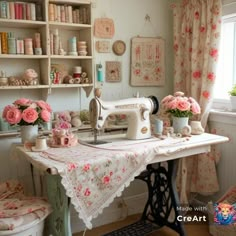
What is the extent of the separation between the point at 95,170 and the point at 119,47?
1421 millimetres

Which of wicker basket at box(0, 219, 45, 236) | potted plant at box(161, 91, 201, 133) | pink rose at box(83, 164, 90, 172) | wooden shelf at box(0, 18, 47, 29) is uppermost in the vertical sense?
wooden shelf at box(0, 18, 47, 29)

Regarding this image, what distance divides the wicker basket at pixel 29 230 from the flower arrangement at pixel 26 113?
1.99 ft

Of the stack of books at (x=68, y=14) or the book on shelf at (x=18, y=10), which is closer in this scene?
the book on shelf at (x=18, y=10)

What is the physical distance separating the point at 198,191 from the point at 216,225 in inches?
18.7

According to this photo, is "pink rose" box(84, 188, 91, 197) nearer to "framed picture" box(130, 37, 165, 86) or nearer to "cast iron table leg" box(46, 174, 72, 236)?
"cast iron table leg" box(46, 174, 72, 236)

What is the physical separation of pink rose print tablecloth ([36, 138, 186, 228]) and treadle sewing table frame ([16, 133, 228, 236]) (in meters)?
0.08

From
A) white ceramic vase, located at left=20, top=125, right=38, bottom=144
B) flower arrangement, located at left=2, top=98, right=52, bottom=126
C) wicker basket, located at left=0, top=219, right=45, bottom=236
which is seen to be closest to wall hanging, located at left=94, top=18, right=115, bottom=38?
flower arrangement, located at left=2, top=98, right=52, bottom=126

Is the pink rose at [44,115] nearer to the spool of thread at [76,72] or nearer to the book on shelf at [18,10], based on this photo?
the spool of thread at [76,72]

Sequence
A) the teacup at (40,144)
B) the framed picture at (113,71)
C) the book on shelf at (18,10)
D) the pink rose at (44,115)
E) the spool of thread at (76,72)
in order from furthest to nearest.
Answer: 1. the framed picture at (113,71)
2. the spool of thread at (76,72)
3. the book on shelf at (18,10)
4. the pink rose at (44,115)
5. the teacup at (40,144)

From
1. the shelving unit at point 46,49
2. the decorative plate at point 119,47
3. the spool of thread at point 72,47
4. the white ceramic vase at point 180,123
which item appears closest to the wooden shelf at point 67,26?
the shelving unit at point 46,49

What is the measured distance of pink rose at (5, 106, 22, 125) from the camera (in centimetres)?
Result: 192

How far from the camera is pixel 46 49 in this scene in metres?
2.28

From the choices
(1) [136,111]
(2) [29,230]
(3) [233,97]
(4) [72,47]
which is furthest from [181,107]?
(2) [29,230]

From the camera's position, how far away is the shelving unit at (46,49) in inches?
87.8
